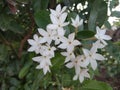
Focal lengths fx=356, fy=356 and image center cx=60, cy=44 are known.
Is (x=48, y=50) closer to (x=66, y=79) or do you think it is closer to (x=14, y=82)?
(x=66, y=79)

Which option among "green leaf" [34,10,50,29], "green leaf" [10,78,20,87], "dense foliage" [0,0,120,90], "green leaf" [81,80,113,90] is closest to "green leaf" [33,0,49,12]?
"dense foliage" [0,0,120,90]

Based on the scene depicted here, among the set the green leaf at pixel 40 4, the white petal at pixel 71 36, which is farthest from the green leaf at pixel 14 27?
the white petal at pixel 71 36

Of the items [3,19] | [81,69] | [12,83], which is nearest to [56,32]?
[81,69]

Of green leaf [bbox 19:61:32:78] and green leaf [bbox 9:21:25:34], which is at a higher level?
green leaf [bbox 9:21:25:34]

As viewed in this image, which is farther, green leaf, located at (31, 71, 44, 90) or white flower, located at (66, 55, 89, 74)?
green leaf, located at (31, 71, 44, 90)

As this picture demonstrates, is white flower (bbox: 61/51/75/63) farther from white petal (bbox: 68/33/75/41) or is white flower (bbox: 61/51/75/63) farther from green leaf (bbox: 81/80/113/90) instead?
green leaf (bbox: 81/80/113/90)

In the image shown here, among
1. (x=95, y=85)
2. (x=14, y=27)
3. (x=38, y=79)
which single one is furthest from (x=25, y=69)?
(x=95, y=85)

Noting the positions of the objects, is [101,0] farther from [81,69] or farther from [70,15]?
[81,69]

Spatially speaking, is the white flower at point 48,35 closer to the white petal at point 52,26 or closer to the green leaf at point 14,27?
the white petal at point 52,26
